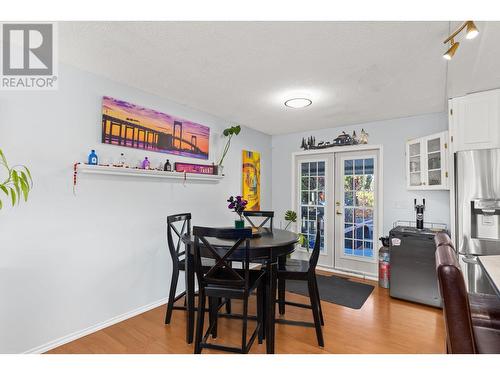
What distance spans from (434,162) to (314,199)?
6.38 feet

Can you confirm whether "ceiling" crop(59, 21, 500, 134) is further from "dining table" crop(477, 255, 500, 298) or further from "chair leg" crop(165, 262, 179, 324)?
"chair leg" crop(165, 262, 179, 324)

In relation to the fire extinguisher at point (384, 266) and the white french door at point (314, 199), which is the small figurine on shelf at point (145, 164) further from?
the fire extinguisher at point (384, 266)

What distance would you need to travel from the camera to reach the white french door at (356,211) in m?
4.18

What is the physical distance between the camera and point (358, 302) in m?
3.19

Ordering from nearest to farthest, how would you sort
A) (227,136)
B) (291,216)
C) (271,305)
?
(271,305) < (227,136) < (291,216)

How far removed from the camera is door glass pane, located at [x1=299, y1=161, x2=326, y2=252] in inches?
185

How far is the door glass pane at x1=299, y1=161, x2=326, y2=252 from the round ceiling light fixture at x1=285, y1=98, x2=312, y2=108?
5.52 ft

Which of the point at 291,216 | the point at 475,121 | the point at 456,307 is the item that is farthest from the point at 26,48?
the point at 475,121

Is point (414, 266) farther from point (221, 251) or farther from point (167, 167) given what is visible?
point (167, 167)

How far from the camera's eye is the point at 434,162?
3.30 meters

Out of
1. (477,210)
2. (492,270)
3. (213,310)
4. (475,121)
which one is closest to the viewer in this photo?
(492,270)

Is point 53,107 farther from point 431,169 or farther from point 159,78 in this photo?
point 431,169

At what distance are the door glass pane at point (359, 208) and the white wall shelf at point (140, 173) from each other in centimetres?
223
